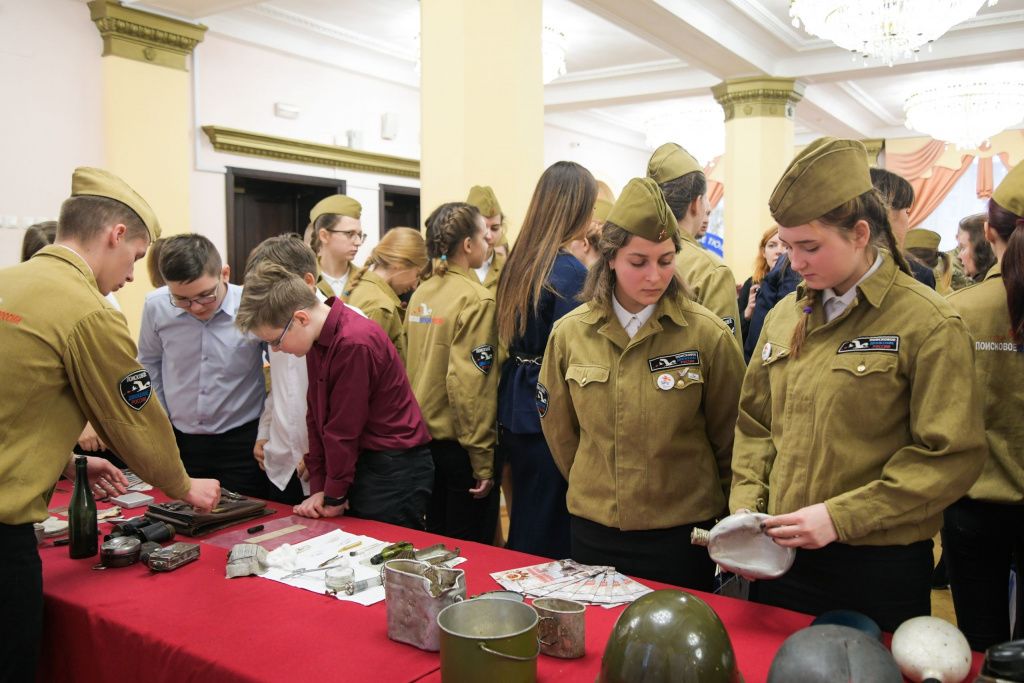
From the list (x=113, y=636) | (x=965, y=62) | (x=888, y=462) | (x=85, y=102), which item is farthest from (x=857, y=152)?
(x=965, y=62)

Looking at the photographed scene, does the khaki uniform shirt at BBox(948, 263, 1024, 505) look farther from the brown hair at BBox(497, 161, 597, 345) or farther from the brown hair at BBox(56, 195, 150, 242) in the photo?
the brown hair at BBox(56, 195, 150, 242)

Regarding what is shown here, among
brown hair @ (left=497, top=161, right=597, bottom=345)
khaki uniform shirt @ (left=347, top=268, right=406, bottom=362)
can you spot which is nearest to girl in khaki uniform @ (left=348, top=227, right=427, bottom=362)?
khaki uniform shirt @ (left=347, top=268, right=406, bottom=362)

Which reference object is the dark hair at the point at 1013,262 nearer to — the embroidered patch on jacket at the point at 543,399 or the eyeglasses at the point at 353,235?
the embroidered patch on jacket at the point at 543,399

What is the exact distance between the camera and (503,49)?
4.05 m

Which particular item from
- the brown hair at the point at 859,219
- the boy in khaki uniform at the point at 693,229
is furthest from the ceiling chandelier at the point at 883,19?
the brown hair at the point at 859,219

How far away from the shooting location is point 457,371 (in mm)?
2916

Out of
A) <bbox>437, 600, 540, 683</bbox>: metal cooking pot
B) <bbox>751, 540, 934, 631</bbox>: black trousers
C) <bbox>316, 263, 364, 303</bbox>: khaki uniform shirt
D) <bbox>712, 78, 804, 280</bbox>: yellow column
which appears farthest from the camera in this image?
<bbox>712, 78, 804, 280</bbox>: yellow column

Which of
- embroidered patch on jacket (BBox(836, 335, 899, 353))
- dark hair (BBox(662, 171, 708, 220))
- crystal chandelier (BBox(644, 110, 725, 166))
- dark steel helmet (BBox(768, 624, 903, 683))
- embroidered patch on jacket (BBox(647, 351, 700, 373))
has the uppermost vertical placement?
crystal chandelier (BBox(644, 110, 725, 166))

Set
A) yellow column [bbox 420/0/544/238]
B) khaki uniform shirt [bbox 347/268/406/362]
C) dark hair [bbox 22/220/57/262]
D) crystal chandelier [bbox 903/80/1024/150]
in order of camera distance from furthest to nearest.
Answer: crystal chandelier [bbox 903/80/1024/150] < yellow column [bbox 420/0/544/238] < khaki uniform shirt [bbox 347/268/406/362] < dark hair [bbox 22/220/57/262]

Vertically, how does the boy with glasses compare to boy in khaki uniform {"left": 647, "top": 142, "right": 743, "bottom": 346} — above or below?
below

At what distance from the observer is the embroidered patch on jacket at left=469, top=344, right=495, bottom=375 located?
2.92 m

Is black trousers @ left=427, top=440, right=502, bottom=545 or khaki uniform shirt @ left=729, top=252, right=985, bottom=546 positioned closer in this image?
khaki uniform shirt @ left=729, top=252, right=985, bottom=546

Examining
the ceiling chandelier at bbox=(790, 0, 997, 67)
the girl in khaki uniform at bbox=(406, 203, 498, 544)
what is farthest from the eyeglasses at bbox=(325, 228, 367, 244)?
the ceiling chandelier at bbox=(790, 0, 997, 67)

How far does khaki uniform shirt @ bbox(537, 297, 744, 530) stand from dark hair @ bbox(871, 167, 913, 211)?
105cm
